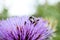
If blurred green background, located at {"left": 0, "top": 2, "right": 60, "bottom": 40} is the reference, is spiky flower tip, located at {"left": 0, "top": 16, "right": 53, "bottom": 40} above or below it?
above

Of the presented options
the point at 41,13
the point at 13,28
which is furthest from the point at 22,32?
the point at 41,13

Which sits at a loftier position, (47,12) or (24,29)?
(24,29)

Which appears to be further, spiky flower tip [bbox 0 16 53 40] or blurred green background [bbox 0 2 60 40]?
blurred green background [bbox 0 2 60 40]

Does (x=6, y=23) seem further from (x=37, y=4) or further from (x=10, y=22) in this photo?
(x=37, y=4)

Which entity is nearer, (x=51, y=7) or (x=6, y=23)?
(x=6, y=23)

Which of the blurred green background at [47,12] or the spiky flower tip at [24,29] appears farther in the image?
the blurred green background at [47,12]

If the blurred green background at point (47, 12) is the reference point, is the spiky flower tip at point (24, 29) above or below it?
above

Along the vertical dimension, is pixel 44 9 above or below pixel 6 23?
below

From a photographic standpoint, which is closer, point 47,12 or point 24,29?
point 24,29
